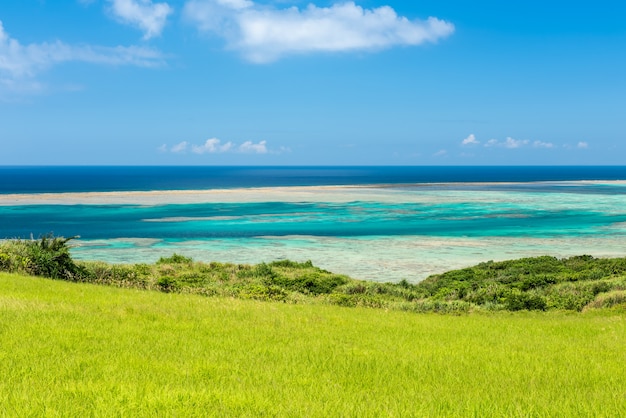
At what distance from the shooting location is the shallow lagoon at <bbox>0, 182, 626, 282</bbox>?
42969mm

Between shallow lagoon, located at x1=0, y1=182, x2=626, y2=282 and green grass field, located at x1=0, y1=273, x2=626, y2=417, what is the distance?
67.4ft

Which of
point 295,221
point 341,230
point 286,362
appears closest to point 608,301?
point 286,362

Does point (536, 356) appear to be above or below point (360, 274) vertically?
above

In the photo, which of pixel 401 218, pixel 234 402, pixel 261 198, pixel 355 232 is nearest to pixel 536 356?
pixel 234 402

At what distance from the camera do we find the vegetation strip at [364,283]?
2123 cm

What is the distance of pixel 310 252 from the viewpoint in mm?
45219

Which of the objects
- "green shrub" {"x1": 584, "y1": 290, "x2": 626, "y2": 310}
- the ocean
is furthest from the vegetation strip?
the ocean

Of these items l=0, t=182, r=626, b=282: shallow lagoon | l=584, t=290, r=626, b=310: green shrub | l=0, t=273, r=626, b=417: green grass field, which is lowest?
l=0, t=182, r=626, b=282: shallow lagoon

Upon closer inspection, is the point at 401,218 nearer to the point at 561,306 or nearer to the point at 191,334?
the point at 561,306

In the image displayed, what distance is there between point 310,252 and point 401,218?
27.4 meters

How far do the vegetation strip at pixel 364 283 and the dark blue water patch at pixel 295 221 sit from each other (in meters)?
23.2

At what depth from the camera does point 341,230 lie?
2318 inches

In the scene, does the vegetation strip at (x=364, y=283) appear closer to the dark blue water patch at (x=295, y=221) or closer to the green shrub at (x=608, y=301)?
the green shrub at (x=608, y=301)

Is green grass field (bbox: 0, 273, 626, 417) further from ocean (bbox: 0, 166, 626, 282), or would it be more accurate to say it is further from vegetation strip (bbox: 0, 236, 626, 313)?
ocean (bbox: 0, 166, 626, 282)
